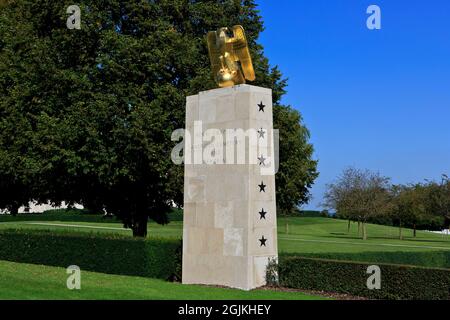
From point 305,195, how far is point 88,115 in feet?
45.5

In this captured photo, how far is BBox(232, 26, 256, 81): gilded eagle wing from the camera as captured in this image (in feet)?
56.6

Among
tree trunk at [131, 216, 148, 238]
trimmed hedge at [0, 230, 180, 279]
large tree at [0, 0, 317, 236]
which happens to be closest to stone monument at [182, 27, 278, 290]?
trimmed hedge at [0, 230, 180, 279]

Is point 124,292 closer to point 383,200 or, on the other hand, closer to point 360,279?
point 360,279

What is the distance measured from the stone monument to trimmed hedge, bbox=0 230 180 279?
2242mm

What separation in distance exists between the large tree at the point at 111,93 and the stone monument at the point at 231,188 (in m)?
7.04

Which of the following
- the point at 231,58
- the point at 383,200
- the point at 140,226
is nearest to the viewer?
the point at 231,58

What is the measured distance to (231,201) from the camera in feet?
54.6

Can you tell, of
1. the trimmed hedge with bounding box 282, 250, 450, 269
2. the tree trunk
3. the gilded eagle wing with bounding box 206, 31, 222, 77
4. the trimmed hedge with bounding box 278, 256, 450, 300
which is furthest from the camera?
the tree trunk

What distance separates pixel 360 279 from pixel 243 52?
25.4 feet

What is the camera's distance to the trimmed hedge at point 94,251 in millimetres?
20141

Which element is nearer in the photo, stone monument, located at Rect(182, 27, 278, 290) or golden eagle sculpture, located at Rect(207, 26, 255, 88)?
stone monument, located at Rect(182, 27, 278, 290)

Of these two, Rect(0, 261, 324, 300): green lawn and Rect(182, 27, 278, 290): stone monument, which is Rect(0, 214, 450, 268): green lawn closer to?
Rect(182, 27, 278, 290): stone monument

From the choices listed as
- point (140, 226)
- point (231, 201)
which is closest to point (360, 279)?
point (231, 201)

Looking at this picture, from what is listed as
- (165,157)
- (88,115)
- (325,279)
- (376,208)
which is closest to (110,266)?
(165,157)
